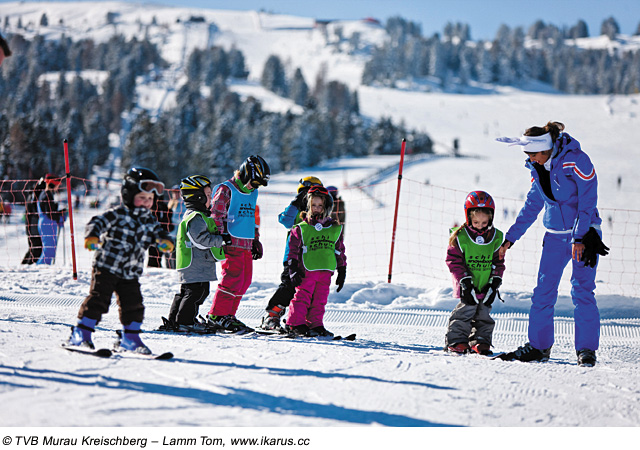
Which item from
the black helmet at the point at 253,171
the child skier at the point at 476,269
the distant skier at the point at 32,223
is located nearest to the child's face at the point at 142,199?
the black helmet at the point at 253,171

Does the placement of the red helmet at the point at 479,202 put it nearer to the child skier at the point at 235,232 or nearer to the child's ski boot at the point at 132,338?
the child skier at the point at 235,232

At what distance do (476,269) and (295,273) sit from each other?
1680mm

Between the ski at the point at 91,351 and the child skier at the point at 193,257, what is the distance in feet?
4.69

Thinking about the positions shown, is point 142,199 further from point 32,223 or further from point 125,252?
point 32,223

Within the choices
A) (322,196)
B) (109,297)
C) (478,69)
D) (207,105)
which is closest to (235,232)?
(322,196)

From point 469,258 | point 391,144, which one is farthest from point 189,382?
point 391,144

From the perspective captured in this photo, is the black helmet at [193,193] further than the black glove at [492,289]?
Yes

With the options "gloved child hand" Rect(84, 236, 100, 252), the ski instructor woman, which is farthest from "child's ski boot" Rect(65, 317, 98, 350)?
the ski instructor woman

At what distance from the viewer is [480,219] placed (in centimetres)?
493

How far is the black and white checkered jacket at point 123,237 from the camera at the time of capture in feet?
12.6

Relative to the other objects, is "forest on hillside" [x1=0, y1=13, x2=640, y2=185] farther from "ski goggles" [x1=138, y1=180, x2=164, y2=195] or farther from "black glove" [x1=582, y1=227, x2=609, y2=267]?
"black glove" [x1=582, y1=227, x2=609, y2=267]

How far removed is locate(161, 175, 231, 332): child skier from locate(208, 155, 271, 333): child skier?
0.46 ft

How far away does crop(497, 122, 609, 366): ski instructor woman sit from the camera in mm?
4473

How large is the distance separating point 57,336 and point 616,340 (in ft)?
18.7
